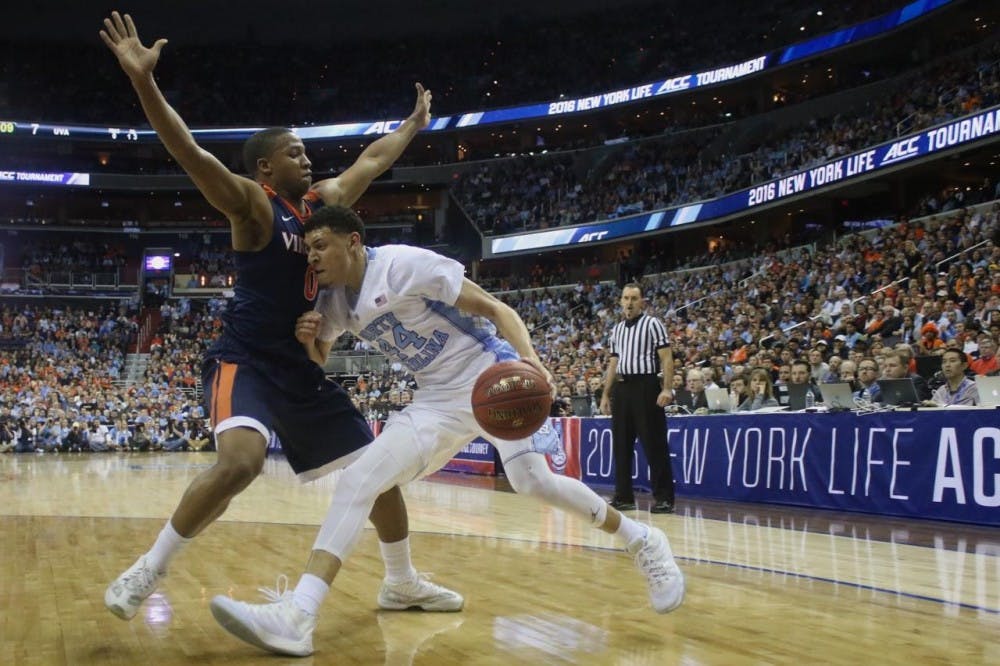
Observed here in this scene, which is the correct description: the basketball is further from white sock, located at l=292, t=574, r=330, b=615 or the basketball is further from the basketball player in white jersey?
white sock, located at l=292, t=574, r=330, b=615

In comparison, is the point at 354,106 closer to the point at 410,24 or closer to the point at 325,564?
the point at 410,24

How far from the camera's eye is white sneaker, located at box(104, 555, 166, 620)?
340 centimetres

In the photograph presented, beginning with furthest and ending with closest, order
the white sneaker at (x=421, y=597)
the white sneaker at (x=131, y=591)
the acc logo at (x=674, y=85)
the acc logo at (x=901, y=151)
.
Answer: the acc logo at (x=674, y=85) → the acc logo at (x=901, y=151) → the white sneaker at (x=421, y=597) → the white sneaker at (x=131, y=591)

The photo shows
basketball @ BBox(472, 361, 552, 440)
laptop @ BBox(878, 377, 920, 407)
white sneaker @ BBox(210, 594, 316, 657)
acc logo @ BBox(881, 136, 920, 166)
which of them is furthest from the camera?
acc logo @ BBox(881, 136, 920, 166)

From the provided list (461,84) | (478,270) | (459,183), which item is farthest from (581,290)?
(461,84)

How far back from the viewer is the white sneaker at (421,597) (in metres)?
3.97

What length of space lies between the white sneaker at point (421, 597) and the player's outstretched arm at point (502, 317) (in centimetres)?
117

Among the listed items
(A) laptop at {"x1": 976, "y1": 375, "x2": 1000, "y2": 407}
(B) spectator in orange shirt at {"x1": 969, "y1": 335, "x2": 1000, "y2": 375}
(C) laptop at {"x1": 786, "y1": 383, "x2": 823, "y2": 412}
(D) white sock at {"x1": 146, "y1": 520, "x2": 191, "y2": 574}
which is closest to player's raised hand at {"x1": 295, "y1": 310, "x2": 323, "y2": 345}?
(D) white sock at {"x1": 146, "y1": 520, "x2": 191, "y2": 574}

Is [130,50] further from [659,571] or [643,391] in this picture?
[643,391]

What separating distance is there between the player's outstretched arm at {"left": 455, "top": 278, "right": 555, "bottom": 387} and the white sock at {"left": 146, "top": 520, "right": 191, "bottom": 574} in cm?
141

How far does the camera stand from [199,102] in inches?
1778

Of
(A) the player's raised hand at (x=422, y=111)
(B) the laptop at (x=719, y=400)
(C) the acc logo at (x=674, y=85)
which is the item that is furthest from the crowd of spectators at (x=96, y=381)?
(A) the player's raised hand at (x=422, y=111)

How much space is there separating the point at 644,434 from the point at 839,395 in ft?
5.84

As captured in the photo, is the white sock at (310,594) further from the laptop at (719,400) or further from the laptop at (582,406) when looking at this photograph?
Result: the laptop at (582,406)
